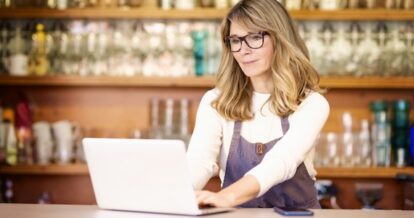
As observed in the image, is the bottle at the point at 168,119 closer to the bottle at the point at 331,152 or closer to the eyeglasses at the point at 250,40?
the bottle at the point at 331,152

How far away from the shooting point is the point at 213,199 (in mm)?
1959

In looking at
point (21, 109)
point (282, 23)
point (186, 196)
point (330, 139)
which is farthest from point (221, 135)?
point (21, 109)

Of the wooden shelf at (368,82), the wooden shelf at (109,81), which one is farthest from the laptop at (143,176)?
the wooden shelf at (368,82)

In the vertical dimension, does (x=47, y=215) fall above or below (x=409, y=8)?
below

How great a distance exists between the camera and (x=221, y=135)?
250 centimetres

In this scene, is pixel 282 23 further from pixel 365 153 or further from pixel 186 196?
pixel 365 153

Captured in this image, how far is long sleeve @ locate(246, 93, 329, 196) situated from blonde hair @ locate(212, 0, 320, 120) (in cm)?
5

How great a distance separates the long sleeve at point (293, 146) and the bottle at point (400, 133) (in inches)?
75.7

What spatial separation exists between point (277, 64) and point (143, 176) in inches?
28.9

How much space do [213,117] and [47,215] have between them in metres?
0.73

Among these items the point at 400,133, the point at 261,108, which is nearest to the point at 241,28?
the point at 261,108

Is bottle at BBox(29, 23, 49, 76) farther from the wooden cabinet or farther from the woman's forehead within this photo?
the woman's forehead

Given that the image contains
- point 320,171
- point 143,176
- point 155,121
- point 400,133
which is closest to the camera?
point 143,176

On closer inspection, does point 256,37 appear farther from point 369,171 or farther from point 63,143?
point 63,143
